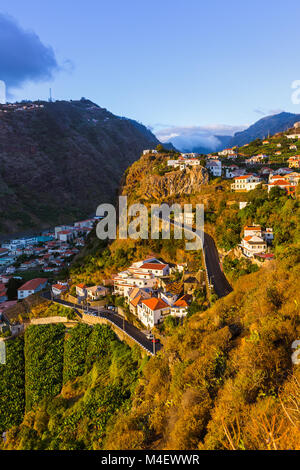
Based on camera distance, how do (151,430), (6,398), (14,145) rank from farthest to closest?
(14,145) < (6,398) < (151,430)

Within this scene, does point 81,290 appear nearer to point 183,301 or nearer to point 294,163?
point 183,301

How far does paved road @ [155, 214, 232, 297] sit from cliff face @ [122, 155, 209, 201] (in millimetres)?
8364

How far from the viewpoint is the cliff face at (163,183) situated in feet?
108

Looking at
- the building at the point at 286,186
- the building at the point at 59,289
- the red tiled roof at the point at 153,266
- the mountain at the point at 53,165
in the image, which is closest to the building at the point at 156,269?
the red tiled roof at the point at 153,266

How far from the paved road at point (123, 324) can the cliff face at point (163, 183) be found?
54.5 ft

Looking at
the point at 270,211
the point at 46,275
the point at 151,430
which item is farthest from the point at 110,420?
the point at 46,275

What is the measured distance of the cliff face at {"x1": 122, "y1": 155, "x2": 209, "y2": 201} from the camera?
→ 108 feet

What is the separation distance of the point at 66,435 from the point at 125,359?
519 cm

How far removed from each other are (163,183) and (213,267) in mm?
16984

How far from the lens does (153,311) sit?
1797 centimetres

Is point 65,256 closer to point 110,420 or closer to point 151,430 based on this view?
point 110,420

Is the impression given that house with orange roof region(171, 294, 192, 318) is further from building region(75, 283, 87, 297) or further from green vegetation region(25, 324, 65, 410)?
building region(75, 283, 87, 297)

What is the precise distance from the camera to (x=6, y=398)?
18812mm

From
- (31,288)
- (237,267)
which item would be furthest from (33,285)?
(237,267)
